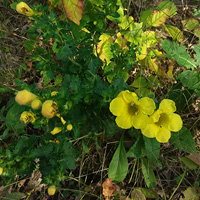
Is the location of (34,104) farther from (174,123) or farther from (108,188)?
(108,188)

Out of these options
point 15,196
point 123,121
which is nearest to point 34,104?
point 123,121

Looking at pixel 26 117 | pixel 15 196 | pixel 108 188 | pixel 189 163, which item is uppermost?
pixel 26 117

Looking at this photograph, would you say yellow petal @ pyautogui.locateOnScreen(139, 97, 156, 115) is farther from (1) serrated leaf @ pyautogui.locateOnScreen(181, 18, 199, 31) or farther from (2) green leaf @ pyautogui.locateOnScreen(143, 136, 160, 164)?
(1) serrated leaf @ pyautogui.locateOnScreen(181, 18, 199, 31)

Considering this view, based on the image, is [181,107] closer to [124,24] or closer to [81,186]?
[124,24]

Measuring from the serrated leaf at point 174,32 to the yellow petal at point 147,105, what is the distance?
1448mm

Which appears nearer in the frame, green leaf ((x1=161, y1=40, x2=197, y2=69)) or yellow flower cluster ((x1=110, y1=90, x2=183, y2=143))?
yellow flower cluster ((x1=110, y1=90, x2=183, y2=143))

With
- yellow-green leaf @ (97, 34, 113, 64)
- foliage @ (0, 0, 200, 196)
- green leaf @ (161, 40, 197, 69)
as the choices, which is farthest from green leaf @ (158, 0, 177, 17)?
yellow-green leaf @ (97, 34, 113, 64)

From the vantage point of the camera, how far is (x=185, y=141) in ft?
6.53

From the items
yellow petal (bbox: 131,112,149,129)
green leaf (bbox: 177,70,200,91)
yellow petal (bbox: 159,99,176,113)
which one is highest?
yellow petal (bbox: 159,99,176,113)

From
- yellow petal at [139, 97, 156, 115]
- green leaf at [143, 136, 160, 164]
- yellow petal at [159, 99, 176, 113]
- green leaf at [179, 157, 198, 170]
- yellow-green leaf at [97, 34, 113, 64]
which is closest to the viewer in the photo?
yellow petal at [139, 97, 156, 115]

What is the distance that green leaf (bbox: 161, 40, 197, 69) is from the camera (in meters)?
2.29

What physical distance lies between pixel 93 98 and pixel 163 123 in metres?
0.50

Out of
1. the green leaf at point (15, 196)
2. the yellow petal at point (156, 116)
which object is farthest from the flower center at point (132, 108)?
the green leaf at point (15, 196)

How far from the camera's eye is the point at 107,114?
1635mm
